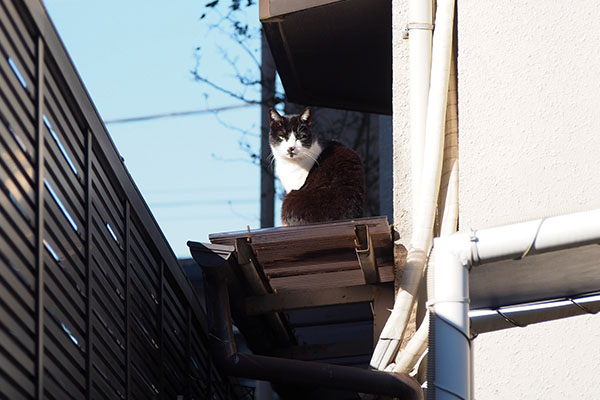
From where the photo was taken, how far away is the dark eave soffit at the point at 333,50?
4.44 meters

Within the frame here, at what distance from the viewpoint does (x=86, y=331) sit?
9.04ft

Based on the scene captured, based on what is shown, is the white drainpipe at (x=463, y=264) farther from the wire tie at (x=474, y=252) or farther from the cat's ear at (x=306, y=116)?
the cat's ear at (x=306, y=116)

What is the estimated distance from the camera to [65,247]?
2.63 meters

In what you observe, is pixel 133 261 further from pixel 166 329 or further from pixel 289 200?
pixel 289 200

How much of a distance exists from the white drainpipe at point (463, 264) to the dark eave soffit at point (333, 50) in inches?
94.9

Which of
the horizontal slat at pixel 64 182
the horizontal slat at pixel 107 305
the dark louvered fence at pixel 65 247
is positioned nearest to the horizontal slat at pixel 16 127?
the dark louvered fence at pixel 65 247

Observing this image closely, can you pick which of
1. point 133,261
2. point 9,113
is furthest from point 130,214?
point 9,113

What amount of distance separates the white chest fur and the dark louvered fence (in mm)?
1146

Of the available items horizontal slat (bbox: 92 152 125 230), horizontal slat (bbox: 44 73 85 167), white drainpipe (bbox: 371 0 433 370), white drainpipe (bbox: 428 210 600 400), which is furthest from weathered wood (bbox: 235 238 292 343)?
white drainpipe (bbox: 428 210 600 400)

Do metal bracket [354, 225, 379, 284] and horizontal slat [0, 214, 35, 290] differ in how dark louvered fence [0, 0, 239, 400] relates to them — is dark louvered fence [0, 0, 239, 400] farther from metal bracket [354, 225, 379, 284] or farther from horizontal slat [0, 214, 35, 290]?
metal bracket [354, 225, 379, 284]

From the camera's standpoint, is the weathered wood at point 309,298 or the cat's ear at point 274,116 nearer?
the weathered wood at point 309,298

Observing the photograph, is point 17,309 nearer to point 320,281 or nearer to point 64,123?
point 64,123

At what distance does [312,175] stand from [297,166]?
190 mm

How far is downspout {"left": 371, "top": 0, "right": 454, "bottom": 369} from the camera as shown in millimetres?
3402
